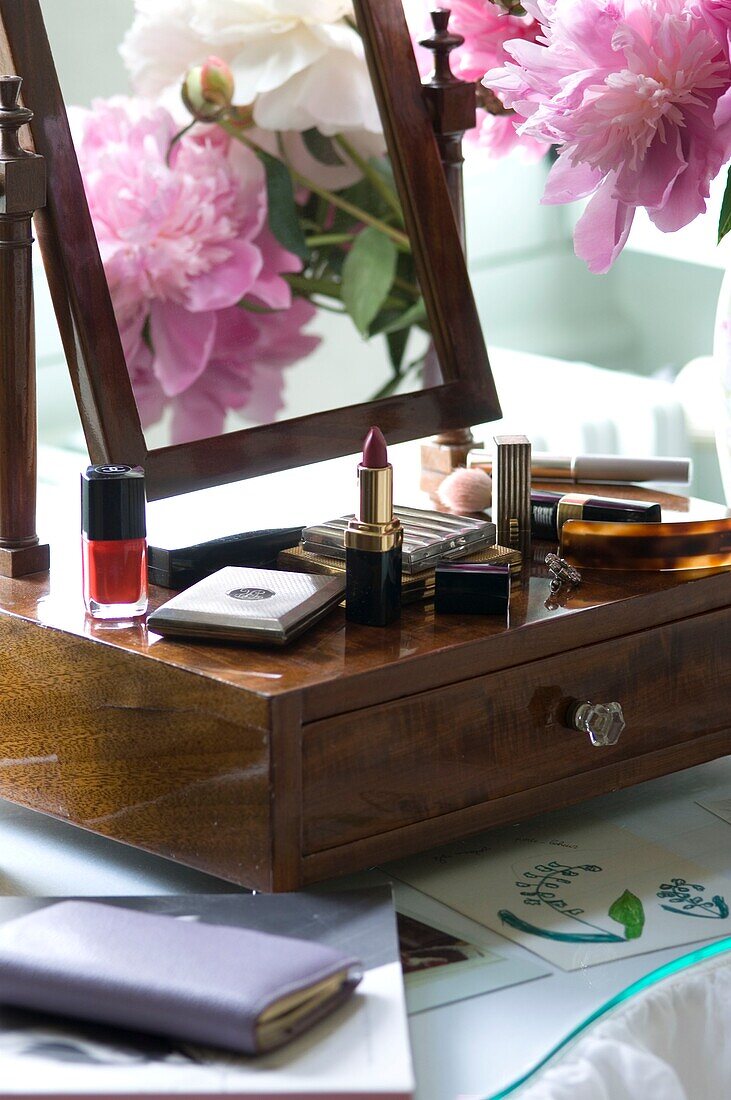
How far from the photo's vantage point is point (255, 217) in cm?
99

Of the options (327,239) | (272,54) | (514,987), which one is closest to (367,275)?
(327,239)

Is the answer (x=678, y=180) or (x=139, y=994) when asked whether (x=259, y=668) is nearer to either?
(x=139, y=994)

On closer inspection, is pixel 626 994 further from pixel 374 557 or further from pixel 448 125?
pixel 448 125

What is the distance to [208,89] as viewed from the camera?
3.15 feet

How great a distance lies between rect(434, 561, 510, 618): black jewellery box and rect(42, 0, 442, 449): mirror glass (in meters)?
0.21

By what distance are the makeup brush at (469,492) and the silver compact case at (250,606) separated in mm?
206

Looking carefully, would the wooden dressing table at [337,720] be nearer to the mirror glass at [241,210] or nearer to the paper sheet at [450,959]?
the paper sheet at [450,959]

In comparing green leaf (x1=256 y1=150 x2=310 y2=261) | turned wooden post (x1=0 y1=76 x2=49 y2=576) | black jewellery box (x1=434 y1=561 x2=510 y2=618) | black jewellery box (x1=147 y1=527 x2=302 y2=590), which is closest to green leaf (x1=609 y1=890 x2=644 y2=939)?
black jewellery box (x1=434 y1=561 x2=510 y2=618)

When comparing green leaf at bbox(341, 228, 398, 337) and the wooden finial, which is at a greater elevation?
the wooden finial

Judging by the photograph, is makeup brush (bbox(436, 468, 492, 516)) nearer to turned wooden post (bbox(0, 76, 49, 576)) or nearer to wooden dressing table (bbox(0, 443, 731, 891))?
wooden dressing table (bbox(0, 443, 731, 891))

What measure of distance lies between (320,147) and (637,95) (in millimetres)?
292

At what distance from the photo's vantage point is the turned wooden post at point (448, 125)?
3.47ft

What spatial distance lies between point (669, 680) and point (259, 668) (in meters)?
0.27

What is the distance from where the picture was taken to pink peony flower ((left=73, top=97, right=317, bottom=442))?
0.90 meters
